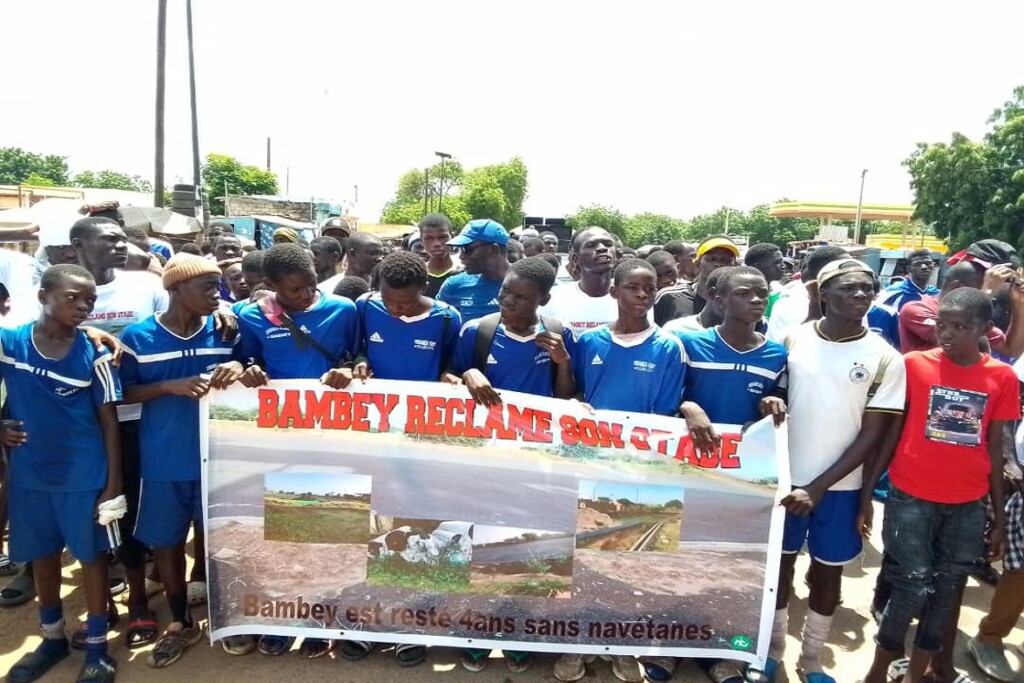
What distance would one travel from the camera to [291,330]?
3.31 m

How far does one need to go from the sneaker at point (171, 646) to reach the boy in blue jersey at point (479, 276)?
97.7 inches

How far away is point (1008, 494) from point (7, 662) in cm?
A: 510

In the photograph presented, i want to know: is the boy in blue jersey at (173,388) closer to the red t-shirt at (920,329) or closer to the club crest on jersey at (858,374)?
the club crest on jersey at (858,374)

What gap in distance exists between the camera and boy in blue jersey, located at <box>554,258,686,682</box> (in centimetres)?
318

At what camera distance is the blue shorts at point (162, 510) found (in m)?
3.25

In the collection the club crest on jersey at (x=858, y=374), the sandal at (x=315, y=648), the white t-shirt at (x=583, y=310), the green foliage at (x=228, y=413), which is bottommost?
the sandal at (x=315, y=648)

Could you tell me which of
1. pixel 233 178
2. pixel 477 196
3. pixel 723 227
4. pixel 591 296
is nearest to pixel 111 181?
pixel 233 178

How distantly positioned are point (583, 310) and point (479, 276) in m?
0.80

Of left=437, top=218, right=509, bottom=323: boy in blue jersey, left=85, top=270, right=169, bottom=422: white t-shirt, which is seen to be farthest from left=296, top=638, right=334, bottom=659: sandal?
left=437, top=218, right=509, bottom=323: boy in blue jersey

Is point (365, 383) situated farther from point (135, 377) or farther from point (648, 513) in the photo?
point (648, 513)

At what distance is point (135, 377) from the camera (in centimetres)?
320

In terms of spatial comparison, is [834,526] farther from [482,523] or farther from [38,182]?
[38,182]

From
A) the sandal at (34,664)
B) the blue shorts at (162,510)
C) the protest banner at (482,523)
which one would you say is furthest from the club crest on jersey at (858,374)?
the sandal at (34,664)

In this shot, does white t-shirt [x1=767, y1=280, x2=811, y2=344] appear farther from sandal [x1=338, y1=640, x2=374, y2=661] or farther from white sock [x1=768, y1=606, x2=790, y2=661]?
sandal [x1=338, y1=640, x2=374, y2=661]
